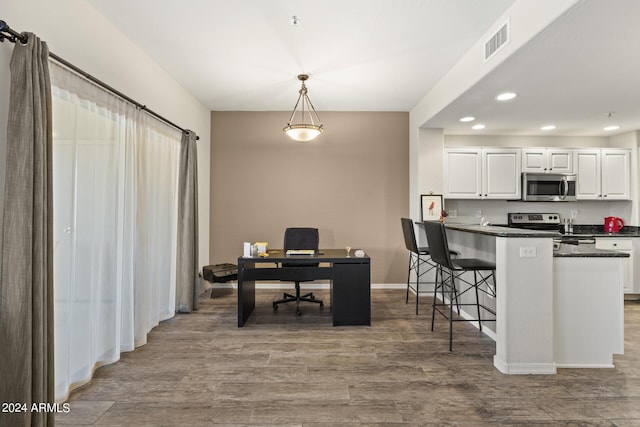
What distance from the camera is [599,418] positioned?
1.86 m

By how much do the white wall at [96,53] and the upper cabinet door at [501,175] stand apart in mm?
4327

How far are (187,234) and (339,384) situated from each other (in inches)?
101

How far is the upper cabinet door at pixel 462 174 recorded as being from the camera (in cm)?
473

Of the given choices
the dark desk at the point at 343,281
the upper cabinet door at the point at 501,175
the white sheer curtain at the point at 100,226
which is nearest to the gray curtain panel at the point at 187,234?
the white sheer curtain at the point at 100,226

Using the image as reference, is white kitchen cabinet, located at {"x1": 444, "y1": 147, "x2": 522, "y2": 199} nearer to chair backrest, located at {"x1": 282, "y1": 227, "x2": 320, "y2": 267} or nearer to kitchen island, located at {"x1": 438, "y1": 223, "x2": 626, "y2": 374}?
chair backrest, located at {"x1": 282, "y1": 227, "x2": 320, "y2": 267}

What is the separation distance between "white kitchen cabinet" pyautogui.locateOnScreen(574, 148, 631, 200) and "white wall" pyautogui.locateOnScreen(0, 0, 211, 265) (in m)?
5.75

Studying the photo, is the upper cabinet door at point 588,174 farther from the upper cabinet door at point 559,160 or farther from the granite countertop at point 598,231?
the granite countertop at point 598,231

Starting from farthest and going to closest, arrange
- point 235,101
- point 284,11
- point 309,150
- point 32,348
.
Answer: point 309,150 < point 235,101 < point 284,11 < point 32,348

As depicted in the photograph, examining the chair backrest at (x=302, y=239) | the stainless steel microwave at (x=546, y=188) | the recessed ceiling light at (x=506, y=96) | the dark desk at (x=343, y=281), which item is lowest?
the dark desk at (x=343, y=281)

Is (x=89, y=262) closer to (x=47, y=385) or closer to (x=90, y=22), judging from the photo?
(x=47, y=385)

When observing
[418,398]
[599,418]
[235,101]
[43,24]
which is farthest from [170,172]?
[599,418]

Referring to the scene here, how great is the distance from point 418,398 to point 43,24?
11.1 ft

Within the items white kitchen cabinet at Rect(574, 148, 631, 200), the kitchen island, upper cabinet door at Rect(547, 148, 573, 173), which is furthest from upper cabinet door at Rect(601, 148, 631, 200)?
the kitchen island

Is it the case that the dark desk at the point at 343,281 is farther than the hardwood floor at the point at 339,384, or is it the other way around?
the dark desk at the point at 343,281
